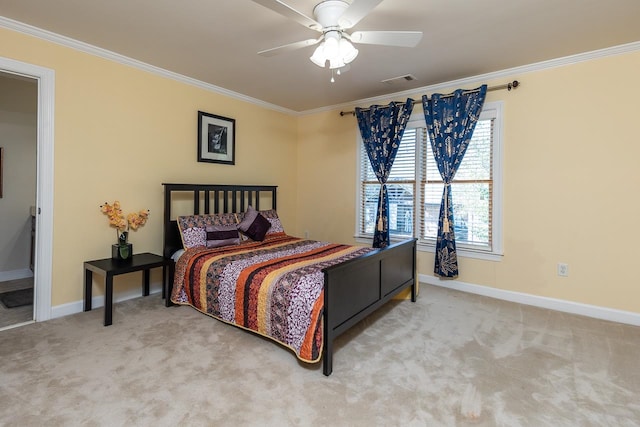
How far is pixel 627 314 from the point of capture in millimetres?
3047

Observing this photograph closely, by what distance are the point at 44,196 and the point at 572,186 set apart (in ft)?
16.5

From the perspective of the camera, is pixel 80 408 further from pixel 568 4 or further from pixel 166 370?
pixel 568 4

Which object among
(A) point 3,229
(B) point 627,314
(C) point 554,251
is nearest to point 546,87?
(C) point 554,251

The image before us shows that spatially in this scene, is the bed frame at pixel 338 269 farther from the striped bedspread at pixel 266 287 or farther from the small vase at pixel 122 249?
the small vase at pixel 122 249

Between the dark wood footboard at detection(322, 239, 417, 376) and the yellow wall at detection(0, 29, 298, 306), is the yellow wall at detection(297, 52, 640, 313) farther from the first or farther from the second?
the yellow wall at detection(0, 29, 298, 306)

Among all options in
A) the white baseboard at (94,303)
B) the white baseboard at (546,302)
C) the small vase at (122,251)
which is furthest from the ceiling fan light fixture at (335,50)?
the white baseboard at (94,303)

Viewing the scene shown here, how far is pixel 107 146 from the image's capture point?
3.31m

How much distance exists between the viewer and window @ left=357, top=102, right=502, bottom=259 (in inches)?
147

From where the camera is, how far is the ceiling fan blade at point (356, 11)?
1.81 meters

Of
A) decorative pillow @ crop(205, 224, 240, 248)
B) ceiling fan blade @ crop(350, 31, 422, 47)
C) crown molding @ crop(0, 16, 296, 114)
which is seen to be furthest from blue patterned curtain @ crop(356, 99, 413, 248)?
ceiling fan blade @ crop(350, 31, 422, 47)

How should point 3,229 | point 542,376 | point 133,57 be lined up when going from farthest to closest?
1. point 3,229
2. point 133,57
3. point 542,376

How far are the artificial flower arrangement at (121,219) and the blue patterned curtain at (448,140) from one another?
11.3 ft

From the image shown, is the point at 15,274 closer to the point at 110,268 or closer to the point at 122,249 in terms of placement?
the point at 122,249

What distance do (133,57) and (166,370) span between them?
3.04 metres
